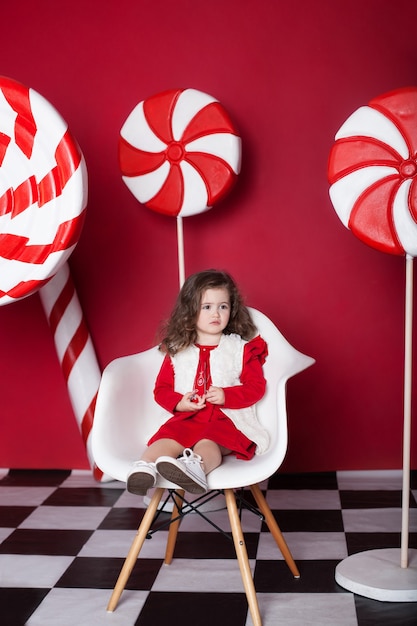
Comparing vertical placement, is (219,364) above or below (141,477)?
above

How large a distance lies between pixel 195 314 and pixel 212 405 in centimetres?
31

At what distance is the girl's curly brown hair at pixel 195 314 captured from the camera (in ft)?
8.46

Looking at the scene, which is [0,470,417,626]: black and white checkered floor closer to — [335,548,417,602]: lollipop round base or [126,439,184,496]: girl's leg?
[335,548,417,602]: lollipop round base

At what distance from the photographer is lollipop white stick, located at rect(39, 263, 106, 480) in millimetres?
3318

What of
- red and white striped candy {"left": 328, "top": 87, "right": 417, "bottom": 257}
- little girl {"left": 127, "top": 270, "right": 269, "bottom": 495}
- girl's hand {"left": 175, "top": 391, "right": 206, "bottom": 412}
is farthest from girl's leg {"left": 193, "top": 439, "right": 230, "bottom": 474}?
red and white striped candy {"left": 328, "top": 87, "right": 417, "bottom": 257}

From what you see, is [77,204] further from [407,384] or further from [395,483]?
[395,483]

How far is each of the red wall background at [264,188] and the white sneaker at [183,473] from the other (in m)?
1.33

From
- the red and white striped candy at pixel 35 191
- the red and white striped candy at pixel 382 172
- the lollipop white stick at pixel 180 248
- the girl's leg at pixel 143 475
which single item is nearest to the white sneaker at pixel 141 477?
the girl's leg at pixel 143 475

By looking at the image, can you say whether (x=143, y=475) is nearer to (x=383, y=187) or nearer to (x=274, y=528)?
(x=274, y=528)

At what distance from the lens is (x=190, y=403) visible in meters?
2.47

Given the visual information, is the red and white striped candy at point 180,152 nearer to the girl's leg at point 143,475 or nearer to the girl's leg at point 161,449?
the girl's leg at point 161,449

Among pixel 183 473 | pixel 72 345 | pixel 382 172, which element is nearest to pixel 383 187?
pixel 382 172

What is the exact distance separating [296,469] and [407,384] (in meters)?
1.21

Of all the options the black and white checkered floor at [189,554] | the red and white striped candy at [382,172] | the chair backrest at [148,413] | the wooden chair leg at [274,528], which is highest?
the red and white striped candy at [382,172]
